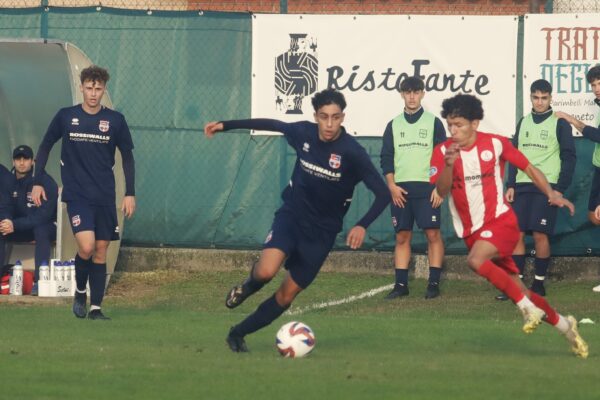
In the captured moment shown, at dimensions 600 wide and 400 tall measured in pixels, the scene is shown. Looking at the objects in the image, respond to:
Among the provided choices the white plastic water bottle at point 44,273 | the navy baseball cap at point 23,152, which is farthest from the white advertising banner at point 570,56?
the white plastic water bottle at point 44,273

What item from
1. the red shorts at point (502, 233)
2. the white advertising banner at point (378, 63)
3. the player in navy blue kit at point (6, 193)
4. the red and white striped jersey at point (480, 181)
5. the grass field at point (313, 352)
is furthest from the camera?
the white advertising banner at point (378, 63)

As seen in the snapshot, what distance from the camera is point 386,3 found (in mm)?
20938

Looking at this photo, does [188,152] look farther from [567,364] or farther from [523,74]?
[567,364]

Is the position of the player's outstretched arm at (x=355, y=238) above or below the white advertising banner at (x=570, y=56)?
below

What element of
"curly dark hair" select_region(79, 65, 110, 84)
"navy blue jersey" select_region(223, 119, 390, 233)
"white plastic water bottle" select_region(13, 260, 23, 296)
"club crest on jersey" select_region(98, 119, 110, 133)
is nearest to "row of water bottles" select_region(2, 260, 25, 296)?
"white plastic water bottle" select_region(13, 260, 23, 296)

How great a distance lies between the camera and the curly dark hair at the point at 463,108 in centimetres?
1081

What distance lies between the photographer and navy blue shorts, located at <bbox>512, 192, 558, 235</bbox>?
15758 millimetres

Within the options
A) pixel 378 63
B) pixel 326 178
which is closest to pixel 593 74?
pixel 378 63

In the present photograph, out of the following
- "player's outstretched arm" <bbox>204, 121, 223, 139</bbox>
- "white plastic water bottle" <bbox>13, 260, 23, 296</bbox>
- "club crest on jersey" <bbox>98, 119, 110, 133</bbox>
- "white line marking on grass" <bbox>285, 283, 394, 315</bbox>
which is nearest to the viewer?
"player's outstretched arm" <bbox>204, 121, 223, 139</bbox>

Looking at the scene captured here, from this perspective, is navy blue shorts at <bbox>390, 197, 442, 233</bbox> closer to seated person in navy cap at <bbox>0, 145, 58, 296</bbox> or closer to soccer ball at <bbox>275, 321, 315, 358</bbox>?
seated person in navy cap at <bbox>0, 145, 58, 296</bbox>

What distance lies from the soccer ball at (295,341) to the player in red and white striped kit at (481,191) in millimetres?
1360

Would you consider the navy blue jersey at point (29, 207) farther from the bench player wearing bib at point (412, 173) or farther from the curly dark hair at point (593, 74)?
the curly dark hair at point (593, 74)

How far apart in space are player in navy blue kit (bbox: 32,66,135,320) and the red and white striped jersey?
3.52 meters

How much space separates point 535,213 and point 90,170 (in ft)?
17.3
